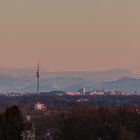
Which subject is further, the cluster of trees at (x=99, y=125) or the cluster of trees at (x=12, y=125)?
the cluster of trees at (x=99, y=125)

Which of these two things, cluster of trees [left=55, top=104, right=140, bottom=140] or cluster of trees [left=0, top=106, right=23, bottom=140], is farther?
cluster of trees [left=55, top=104, right=140, bottom=140]

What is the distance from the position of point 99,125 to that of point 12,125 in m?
20.1

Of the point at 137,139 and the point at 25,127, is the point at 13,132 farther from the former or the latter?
the point at 137,139

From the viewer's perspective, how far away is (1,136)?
64.6m

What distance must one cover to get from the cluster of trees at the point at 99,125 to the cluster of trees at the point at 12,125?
14.0 metres

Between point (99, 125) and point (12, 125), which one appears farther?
point (99, 125)

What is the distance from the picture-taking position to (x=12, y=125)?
63.2 metres

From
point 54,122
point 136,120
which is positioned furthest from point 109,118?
point 54,122

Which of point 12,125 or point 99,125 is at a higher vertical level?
point 12,125

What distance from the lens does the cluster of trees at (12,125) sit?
62.9m

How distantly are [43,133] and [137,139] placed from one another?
13.5m

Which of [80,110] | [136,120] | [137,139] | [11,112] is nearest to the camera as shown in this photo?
[11,112]

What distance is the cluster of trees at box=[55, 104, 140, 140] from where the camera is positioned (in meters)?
78.3

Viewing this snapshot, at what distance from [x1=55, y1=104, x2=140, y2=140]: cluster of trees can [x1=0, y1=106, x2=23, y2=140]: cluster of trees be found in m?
14.0
